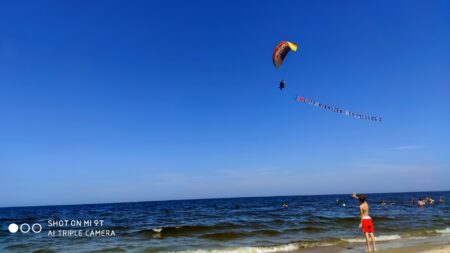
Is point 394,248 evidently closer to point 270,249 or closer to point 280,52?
point 270,249

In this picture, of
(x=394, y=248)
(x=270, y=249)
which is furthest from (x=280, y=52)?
(x=394, y=248)

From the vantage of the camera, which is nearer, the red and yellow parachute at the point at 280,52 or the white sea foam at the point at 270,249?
the white sea foam at the point at 270,249

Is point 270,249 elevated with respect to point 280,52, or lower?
lower

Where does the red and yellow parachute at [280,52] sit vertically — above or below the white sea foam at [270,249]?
above

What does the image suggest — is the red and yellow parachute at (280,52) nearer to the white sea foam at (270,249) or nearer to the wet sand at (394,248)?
the white sea foam at (270,249)

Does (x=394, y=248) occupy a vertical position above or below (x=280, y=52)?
below

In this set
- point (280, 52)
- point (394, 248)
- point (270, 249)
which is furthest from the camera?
point (280, 52)

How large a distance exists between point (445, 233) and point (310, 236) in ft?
21.7

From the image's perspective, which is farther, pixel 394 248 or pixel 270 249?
pixel 270 249

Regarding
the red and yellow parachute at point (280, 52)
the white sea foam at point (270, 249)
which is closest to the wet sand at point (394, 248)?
the white sea foam at point (270, 249)

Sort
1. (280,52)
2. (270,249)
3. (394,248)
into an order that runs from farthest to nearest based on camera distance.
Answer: (280,52) < (270,249) < (394,248)

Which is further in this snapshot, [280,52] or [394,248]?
[280,52]

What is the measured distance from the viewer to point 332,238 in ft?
57.1

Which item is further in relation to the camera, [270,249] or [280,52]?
[280,52]
